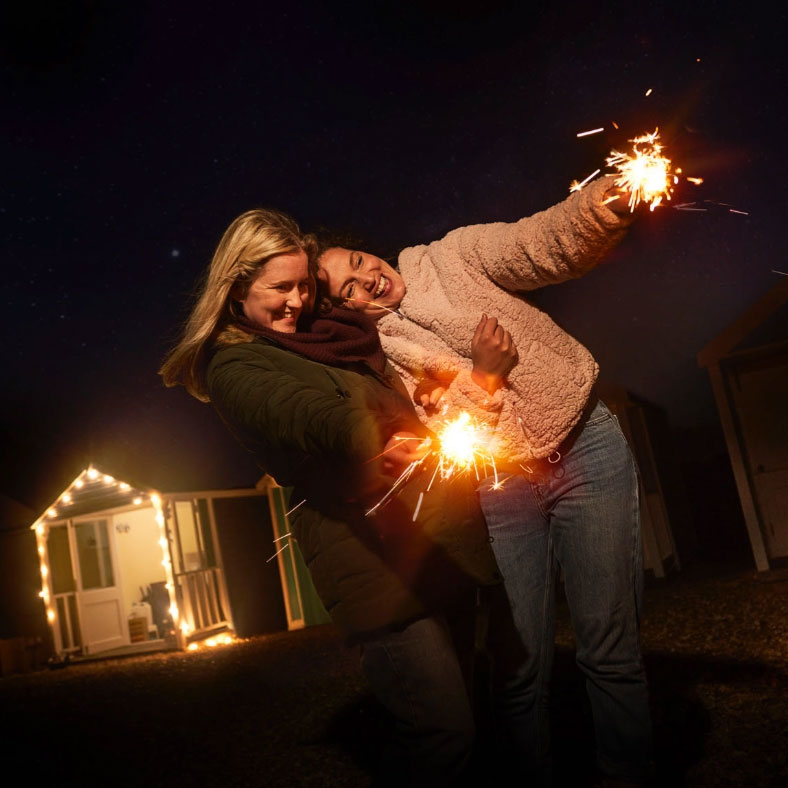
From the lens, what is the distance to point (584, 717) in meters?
3.92

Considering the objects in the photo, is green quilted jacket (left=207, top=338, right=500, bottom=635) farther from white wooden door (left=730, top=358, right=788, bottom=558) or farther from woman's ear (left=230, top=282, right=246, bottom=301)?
white wooden door (left=730, top=358, right=788, bottom=558)

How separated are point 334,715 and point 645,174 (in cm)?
468

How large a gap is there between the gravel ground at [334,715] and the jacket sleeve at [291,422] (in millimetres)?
2153

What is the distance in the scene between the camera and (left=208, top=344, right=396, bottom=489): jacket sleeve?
1.58m

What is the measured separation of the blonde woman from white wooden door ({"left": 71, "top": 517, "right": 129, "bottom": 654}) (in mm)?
14383

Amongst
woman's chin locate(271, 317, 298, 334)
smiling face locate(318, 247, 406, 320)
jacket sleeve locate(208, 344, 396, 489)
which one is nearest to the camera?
jacket sleeve locate(208, 344, 396, 489)

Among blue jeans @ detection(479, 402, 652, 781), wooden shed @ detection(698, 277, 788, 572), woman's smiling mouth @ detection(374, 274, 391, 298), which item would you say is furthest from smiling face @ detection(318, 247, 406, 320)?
wooden shed @ detection(698, 277, 788, 572)

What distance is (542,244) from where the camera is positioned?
83.8 inches

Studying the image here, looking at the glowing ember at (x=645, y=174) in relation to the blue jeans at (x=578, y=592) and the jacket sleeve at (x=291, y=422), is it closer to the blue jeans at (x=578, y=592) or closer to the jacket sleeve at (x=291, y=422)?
the blue jeans at (x=578, y=592)

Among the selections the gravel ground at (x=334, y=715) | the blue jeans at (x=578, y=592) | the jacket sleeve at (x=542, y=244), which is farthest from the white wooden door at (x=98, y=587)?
the jacket sleeve at (x=542, y=244)

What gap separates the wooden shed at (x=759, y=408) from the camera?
9523 mm

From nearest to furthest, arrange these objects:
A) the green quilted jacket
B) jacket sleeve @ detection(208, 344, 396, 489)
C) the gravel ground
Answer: jacket sleeve @ detection(208, 344, 396, 489), the green quilted jacket, the gravel ground

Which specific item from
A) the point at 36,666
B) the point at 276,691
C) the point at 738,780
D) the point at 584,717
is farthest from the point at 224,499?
the point at 738,780

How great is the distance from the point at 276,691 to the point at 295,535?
5.33 metres
